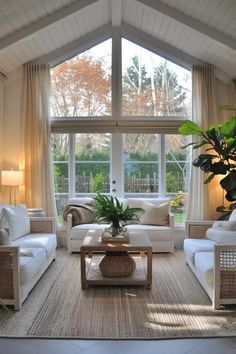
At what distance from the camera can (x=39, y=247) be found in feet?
13.8

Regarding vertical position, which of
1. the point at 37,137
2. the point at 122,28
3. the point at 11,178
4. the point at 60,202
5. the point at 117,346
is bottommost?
the point at 117,346

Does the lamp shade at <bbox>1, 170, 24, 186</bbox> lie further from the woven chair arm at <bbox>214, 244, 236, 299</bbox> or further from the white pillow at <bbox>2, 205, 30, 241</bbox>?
the woven chair arm at <bbox>214, 244, 236, 299</bbox>

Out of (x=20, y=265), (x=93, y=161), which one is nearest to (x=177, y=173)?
(x=93, y=161)

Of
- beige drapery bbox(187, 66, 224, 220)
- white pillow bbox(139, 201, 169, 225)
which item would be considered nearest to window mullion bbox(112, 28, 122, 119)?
beige drapery bbox(187, 66, 224, 220)

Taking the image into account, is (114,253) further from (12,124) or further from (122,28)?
(122,28)

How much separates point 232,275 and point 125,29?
4757 millimetres

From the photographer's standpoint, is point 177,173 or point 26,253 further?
point 177,173

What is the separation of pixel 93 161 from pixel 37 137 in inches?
43.2

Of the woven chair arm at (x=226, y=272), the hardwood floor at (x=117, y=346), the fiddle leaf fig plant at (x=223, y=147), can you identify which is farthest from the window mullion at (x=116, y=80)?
the hardwood floor at (x=117, y=346)

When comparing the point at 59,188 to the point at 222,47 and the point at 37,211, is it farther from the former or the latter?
the point at 222,47

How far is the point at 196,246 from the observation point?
13.9ft

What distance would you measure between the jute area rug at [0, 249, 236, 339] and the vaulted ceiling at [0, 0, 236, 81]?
3.48 metres

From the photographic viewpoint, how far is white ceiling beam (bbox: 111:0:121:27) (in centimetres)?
540

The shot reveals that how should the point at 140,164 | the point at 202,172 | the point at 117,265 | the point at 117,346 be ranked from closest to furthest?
1. the point at 117,346
2. the point at 117,265
3. the point at 202,172
4. the point at 140,164
